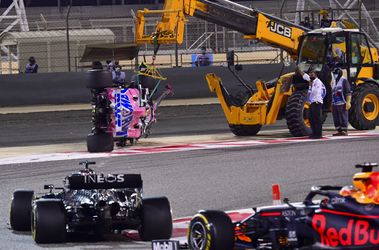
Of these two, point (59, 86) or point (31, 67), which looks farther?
point (31, 67)

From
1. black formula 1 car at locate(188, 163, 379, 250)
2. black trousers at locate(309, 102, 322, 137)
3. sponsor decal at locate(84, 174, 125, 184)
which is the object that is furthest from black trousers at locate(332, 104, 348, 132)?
black formula 1 car at locate(188, 163, 379, 250)

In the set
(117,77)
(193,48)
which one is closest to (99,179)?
(117,77)

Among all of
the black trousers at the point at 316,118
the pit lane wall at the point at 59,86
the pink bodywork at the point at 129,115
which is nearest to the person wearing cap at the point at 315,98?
the black trousers at the point at 316,118

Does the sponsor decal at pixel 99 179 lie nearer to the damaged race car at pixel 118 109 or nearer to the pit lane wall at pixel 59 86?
the damaged race car at pixel 118 109

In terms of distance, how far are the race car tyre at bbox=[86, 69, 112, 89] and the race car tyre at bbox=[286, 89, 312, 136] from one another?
4.00 meters

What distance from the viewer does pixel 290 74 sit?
73.6ft

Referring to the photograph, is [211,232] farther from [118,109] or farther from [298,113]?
[298,113]

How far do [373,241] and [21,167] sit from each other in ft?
35.9

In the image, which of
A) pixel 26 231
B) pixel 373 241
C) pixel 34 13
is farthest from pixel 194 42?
pixel 373 241

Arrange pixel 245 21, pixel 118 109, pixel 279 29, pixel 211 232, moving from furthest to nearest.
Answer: pixel 279 29 < pixel 245 21 < pixel 118 109 < pixel 211 232

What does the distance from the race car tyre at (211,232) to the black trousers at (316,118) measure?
12.2 metres

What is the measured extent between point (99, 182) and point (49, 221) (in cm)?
64

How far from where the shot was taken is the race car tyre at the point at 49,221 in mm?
10539

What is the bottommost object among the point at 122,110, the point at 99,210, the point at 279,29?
the point at 99,210
